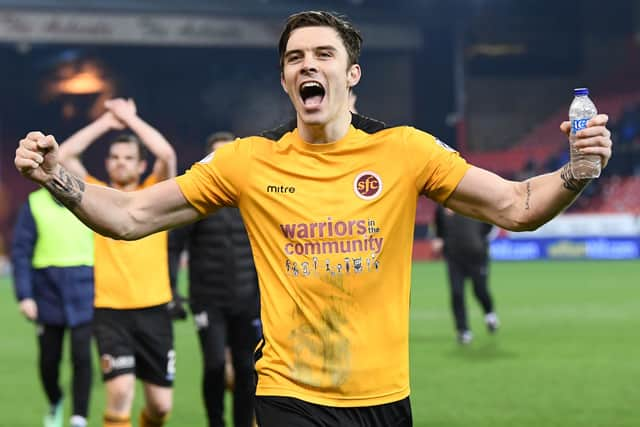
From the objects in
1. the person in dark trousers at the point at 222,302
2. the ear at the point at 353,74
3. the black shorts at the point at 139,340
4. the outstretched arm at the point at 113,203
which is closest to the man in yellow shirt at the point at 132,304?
the black shorts at the point at 139,340

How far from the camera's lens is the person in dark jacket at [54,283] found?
28.1ft

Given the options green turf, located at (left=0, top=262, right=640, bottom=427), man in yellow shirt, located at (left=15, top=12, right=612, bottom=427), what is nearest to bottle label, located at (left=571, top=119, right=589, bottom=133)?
man in yellow shirt, located at (left=15, top=12, right=612, bottom=427)

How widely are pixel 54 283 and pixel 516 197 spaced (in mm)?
5571

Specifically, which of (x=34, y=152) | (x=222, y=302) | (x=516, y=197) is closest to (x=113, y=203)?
(x=34, y=152)

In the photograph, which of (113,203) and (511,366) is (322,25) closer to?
(113,203)

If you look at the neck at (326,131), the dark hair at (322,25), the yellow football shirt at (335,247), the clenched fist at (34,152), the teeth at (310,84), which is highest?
the dark hair at (322,25)

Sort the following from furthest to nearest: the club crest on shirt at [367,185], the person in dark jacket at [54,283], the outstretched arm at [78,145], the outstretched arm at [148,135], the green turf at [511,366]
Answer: the green turf at [511,366] → the person in dark jacket at [54,283] → the outstretched arm at [78,145] → the outstretched arm at [148,135] → the club crest on shirt at [367,185]

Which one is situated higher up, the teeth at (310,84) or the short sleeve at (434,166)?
the teeth at (310,84)

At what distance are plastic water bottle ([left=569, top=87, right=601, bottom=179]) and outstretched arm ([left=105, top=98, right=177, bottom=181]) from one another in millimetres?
3059

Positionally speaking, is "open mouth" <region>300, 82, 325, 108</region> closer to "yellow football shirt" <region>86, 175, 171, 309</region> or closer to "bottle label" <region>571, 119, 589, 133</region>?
"bottle label" <region>571, 119, 589, 133</region>

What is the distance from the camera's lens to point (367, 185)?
403cm

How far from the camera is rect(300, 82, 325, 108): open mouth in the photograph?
393cm

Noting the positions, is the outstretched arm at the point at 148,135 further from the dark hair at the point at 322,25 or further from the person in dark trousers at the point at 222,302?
the dark hair at the point at 322,25

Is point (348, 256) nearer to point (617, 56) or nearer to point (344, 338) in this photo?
point (344, 338)
